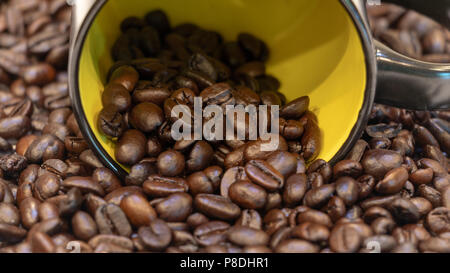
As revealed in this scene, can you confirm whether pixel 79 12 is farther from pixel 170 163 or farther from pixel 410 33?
pixel 410 33

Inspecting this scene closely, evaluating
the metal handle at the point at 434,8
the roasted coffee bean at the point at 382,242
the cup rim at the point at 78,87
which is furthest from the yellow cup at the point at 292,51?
the metal handle at the point at 434,8

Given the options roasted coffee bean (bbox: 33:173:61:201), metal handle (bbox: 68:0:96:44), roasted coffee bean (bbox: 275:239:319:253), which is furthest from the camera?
roasted coffee bean (bbox: 33:173:61:201)

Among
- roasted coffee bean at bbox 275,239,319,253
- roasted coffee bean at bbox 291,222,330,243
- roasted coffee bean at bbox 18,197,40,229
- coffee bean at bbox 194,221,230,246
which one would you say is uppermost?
roasted coffee bean at bbox 291,222,330,243

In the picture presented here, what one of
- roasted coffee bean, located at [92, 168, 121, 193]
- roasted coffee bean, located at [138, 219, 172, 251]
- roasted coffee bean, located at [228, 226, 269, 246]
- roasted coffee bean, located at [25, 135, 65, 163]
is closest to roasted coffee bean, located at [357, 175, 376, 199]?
roasted coffee bean, located at [228, 226, 269, 246]

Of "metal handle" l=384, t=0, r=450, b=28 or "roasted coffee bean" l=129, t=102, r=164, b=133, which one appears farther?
"metal handle" l=384, t=0, r=450, b=28

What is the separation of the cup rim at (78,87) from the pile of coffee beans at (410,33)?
32.6 inches

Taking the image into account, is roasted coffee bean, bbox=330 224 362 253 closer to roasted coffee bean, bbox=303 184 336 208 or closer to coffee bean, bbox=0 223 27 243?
roasted coffee bean, bbox=303 184 336 208

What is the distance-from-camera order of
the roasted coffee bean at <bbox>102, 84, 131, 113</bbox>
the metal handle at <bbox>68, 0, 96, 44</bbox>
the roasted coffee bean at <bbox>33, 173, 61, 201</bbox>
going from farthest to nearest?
1. the roasted coffee bean at <bbox>102, 84, 131, 113</bbox>
2. the roasted coffee bean at <bbox>33, 173, 61, 201</bbox>
3. the metal handle at <bbox>68, 0, 96, 44</bbox>

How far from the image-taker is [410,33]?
85.0 inches

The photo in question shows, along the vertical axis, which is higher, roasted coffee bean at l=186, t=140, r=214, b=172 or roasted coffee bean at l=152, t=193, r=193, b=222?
roasted coffee bean at l=186, t=140, r=214, b=172

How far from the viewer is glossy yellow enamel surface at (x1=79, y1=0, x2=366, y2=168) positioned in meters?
1.39

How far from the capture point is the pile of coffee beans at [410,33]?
2.05m

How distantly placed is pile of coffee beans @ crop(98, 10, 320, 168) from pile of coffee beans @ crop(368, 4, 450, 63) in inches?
26.5
